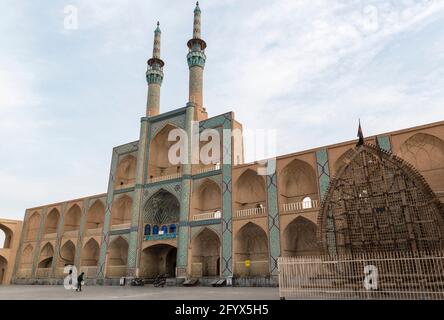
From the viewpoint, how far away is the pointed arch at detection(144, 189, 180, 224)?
83.8 feet

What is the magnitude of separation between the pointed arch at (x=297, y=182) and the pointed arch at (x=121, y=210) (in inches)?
548

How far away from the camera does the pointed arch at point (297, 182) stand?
66.5 feet

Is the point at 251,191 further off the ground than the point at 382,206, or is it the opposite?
the point at 251,191

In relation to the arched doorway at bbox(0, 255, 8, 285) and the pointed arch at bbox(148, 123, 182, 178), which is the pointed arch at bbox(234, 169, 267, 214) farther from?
the arched doorway at bbox(0, 255, 8, 285)

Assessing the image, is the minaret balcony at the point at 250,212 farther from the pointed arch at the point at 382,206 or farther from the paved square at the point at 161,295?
the pointed arch at the point at 382,206

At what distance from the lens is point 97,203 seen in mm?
29719

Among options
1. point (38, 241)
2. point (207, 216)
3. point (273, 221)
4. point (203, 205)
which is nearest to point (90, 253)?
point (38, 241)

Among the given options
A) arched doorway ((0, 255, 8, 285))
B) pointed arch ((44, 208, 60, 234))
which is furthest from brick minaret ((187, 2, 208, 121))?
arched doorway ((0, 255, 8, 285))

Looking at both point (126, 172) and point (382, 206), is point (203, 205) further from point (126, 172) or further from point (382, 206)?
point (382, 206)

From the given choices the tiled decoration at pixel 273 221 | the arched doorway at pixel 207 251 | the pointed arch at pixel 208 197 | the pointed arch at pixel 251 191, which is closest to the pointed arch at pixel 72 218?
the pointed arch at pixel 208 197

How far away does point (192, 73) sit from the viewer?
27469mm

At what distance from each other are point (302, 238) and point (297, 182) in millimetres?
3495

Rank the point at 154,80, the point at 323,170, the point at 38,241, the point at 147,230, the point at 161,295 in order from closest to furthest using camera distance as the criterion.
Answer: the point at 161,295 → the point at 323,170 → the point at 147,230 → the point at 154,80 → the point at 38,241
